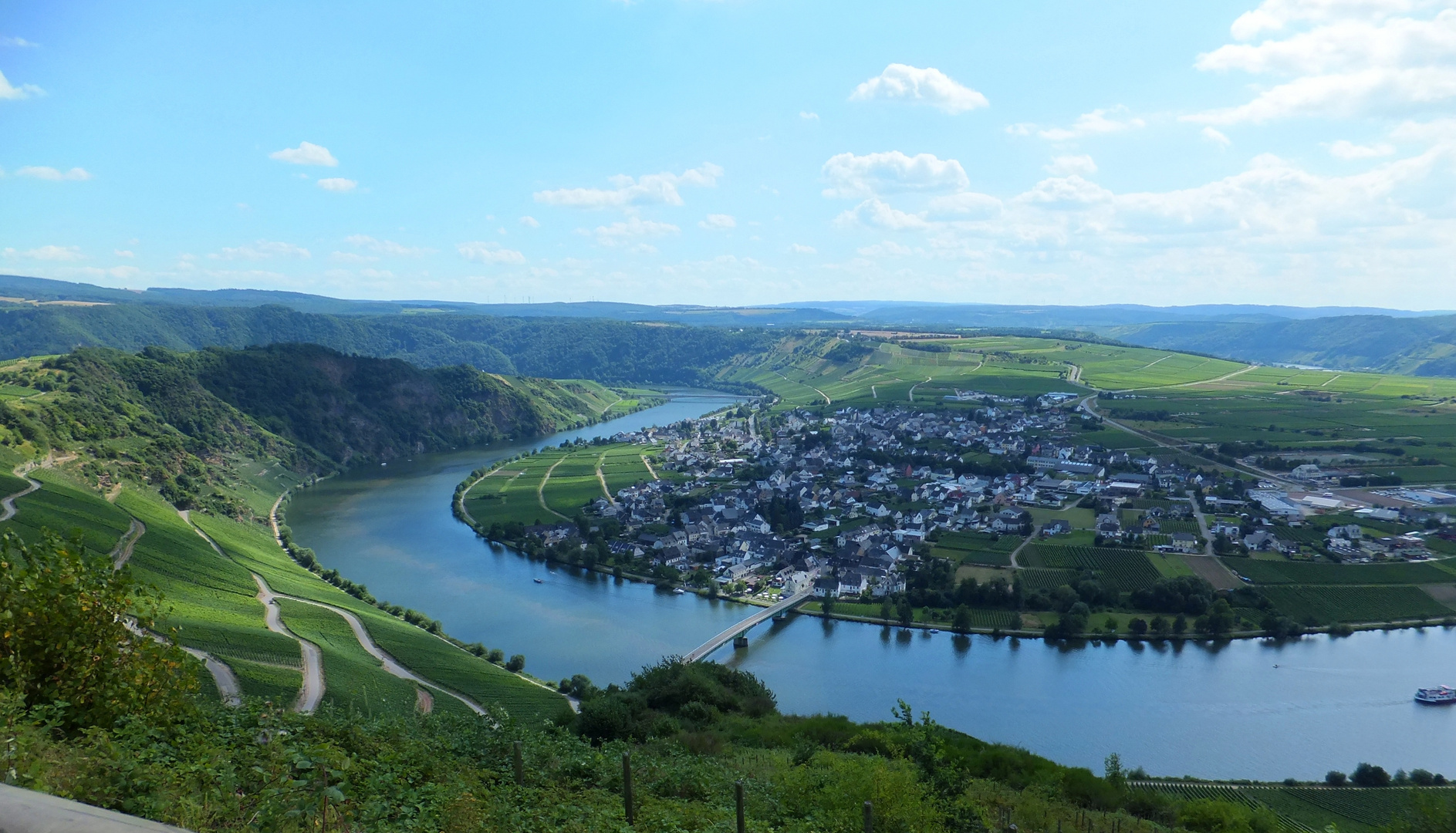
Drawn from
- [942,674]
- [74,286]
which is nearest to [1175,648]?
[942,674]

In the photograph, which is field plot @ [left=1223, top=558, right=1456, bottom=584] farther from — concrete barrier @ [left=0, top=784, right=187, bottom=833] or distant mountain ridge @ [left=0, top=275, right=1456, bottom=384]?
distant mountain ridge @ [left=0, top=275, right=1456, bottom=384]

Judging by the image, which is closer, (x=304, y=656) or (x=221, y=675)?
(x=221, y=675)

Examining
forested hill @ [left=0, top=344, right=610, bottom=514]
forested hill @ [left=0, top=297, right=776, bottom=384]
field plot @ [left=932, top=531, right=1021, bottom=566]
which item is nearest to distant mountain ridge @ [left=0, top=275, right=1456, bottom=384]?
forested hill @ [left=0, top=297, right=776, bottom=384]

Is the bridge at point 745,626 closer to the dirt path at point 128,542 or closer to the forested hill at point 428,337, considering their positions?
Answer: the dirt path at point 128,542

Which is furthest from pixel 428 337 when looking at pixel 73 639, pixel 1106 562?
pixel 73 639

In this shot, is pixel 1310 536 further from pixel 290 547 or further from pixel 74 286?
pixel 74 286

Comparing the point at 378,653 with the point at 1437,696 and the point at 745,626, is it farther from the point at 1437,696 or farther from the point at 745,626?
the point at 1437,696
